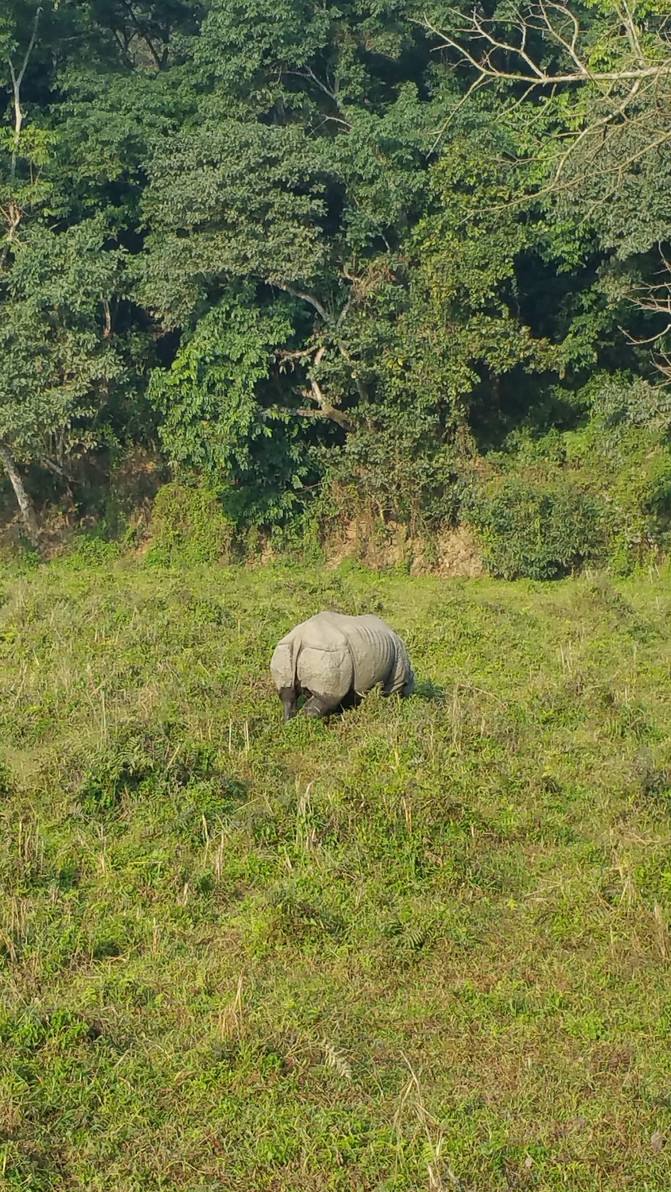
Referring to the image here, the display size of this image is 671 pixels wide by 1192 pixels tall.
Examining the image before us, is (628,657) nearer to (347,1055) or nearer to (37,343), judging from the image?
(347,1055)

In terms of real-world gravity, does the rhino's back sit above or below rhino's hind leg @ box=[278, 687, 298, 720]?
above

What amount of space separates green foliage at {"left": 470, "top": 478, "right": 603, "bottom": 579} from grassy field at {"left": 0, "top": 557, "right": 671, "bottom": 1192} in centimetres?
791

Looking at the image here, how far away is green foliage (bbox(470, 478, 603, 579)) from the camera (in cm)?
2131

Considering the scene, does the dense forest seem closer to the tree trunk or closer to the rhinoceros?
the tree trunk

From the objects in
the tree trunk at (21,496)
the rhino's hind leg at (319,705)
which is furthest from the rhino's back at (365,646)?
the tree trunk at (21,496)

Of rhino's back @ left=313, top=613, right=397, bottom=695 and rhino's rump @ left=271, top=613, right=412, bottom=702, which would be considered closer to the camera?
rhino's rump @ left=271, top=613, right=412, bottom=702

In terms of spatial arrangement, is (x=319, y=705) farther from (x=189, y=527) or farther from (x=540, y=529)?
(x=189, y=527)

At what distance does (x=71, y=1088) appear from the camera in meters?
6.37

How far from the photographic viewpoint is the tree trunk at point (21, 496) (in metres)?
23.7

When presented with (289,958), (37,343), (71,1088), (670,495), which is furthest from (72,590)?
(71,1088)

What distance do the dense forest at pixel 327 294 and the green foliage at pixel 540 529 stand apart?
5 centimetres

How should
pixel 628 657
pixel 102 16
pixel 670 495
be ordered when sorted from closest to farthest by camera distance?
pixel 628 657, pixel 670 495, pixel 102 16

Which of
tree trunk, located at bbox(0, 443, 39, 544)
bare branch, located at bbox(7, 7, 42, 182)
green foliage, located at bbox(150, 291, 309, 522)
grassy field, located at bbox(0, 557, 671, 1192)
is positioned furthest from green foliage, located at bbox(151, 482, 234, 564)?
grassy field, located at bbox(0, 557, 671, 1192)

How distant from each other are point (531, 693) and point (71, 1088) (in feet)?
23.4
